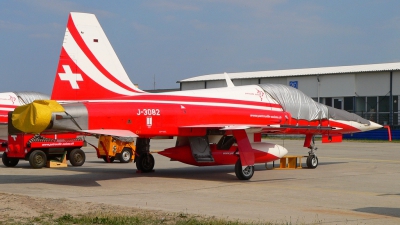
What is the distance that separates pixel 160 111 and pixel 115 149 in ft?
25.8

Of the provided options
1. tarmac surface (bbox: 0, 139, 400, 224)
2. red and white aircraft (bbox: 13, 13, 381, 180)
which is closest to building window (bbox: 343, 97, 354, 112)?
tarmac surface (bbox: 0, 139, 400, 224)

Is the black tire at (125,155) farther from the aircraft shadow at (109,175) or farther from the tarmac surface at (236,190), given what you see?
the aircraft shadow at (109,175)

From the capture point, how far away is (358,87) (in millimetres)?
51094

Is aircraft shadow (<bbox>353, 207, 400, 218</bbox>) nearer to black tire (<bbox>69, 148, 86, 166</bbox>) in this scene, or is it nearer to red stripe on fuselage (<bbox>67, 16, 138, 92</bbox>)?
red stripe on fuselage (<bbox>67, 16, 138, 92</bbox>)

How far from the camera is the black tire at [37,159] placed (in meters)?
21.2

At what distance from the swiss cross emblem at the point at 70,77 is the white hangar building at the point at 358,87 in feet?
122

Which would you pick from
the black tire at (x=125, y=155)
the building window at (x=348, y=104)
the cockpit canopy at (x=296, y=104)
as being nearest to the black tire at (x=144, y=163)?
the cockpit canopy at (x=296, y=104)

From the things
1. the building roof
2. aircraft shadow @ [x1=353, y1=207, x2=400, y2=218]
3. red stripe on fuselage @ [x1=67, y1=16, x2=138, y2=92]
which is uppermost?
the building roof

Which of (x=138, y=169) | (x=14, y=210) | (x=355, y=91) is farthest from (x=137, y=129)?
(x=355, y=91)

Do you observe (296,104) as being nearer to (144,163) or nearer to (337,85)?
(144,163)

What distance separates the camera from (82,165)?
75.4 ft

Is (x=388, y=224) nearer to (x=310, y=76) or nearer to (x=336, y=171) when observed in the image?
(x=336, y=171)

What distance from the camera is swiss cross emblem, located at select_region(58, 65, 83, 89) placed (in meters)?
16.0

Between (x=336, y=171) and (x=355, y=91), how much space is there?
32.0 metres
